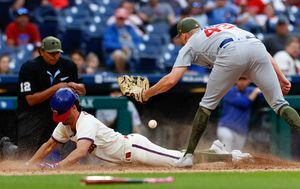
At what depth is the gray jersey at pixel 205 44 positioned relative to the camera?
9727 millimetres

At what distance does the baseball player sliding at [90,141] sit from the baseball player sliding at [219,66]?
373 mm

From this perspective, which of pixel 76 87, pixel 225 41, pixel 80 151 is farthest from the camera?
pixel 76 87

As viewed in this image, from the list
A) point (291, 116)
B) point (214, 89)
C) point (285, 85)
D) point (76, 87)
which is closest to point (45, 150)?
point (76, 87)

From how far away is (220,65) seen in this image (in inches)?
384

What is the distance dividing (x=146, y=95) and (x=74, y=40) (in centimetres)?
613

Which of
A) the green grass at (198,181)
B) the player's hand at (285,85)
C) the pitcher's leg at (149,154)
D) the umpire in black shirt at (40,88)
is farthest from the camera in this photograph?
the umpire in black shirt at (40,88)

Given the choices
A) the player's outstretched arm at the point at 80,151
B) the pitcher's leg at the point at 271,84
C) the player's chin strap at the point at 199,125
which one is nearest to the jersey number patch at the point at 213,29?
the pitcher's leg at the point at 271,84

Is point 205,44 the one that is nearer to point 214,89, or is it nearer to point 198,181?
point 214,89

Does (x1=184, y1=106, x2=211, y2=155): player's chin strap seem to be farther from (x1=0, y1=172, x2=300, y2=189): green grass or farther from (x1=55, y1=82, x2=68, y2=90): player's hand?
(x1=55, y1=82, x2=68, y2=90): player's hand

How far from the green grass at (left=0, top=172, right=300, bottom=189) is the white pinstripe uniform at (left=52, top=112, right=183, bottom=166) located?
2.93 ft

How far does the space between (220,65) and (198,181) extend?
1.80 m

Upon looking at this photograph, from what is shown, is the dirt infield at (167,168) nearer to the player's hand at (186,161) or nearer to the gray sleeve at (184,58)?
the player's hand at (186,161)

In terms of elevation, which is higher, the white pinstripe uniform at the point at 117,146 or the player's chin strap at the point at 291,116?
the player's chin strap at the point at 291,116

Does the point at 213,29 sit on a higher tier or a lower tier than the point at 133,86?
higher
